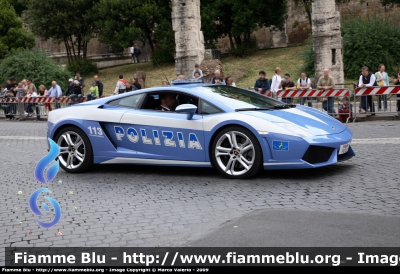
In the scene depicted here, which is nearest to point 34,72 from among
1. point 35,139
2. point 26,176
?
point 35,139

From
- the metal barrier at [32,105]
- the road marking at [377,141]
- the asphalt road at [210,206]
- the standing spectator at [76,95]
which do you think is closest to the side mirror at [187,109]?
the asphalt road at [210,206]

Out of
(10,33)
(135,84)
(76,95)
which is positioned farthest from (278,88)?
(10,33)

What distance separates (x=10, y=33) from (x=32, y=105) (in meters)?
24.1

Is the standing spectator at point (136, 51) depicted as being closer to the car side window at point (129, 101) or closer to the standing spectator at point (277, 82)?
the standing spectator at point (277, 82)

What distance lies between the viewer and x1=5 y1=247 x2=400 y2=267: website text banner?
5070 millimetres

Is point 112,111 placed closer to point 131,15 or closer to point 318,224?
point 318,224

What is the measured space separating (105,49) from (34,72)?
803 inches

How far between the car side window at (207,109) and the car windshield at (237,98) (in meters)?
0.17

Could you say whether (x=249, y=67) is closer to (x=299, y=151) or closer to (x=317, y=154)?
(x=317, y=154)

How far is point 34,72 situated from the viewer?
134ft

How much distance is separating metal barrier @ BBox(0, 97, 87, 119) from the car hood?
53.1 ft

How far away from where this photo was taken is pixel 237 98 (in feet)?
32.2

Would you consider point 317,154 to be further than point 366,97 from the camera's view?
No

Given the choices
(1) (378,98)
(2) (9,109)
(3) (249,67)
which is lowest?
(2) (9,109)
